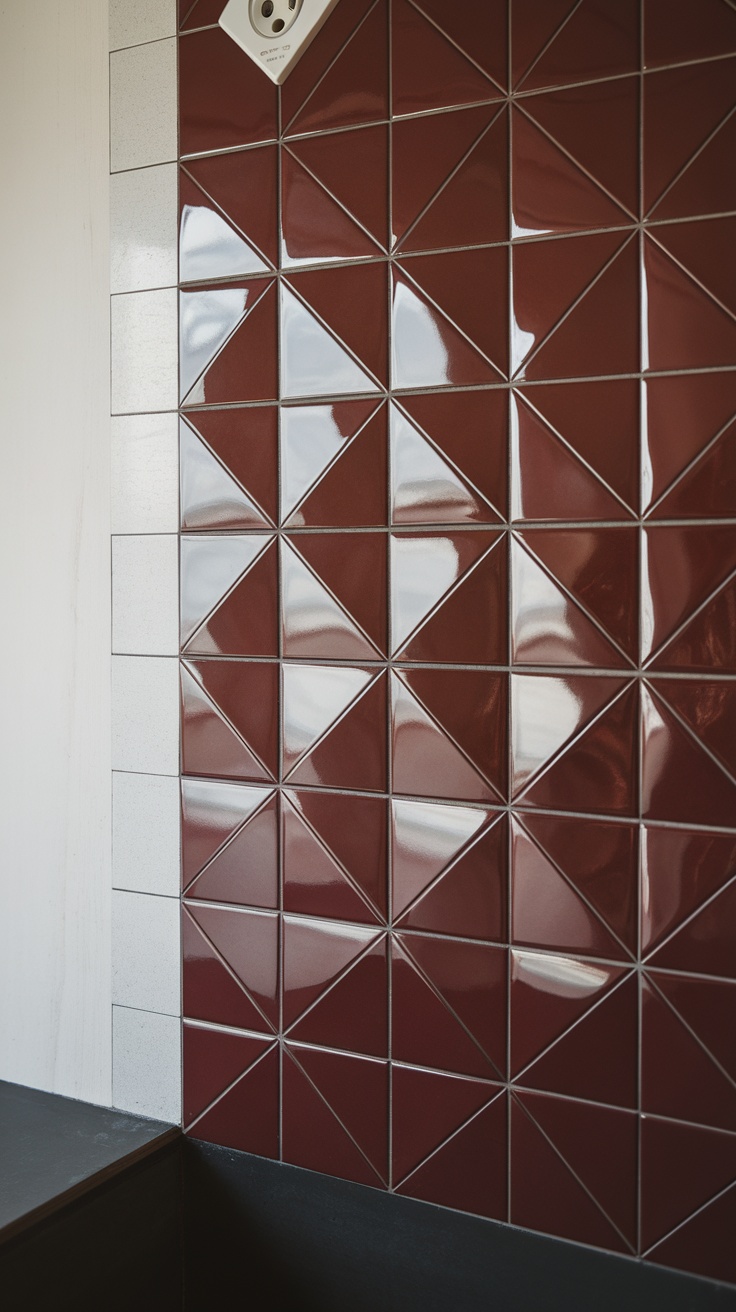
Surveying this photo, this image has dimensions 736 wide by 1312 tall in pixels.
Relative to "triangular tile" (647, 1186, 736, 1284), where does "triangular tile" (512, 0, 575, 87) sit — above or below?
above

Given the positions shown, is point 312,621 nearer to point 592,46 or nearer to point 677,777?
point 677,777

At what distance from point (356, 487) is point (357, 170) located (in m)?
0.55

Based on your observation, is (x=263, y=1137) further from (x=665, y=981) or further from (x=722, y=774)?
(x=722, y=774)

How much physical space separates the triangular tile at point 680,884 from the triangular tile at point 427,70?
4.06 feet

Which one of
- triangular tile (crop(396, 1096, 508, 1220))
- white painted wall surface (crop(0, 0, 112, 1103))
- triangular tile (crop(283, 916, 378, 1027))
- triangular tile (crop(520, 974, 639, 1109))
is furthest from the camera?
white painted wall surface (crop(0, 0, 112, 1103))

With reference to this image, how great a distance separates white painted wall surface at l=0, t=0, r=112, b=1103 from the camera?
2.07 m

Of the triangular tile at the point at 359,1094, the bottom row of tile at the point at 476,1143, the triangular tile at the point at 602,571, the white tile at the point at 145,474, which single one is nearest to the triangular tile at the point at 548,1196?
the bottom row of tile at the point at 476,1143

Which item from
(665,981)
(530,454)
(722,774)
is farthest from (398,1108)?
(530,454)

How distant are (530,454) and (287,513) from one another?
1.52ft

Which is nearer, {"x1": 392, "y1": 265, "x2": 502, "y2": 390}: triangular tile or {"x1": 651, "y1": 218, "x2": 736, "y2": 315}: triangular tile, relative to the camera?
{"x1": 651, "y1": 218, "x2": 736, "y2": 315}: triangular tile

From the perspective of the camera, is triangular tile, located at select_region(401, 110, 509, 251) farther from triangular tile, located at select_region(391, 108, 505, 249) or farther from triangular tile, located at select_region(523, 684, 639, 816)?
triangular tile, located at select_region(523, 684, 639, 816)

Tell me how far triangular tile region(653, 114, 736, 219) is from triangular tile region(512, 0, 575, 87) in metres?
0.33

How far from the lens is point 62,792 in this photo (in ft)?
7.03

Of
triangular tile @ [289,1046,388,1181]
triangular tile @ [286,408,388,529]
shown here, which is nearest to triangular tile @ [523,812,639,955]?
triangular tile @ [289,1046,388,1181]
